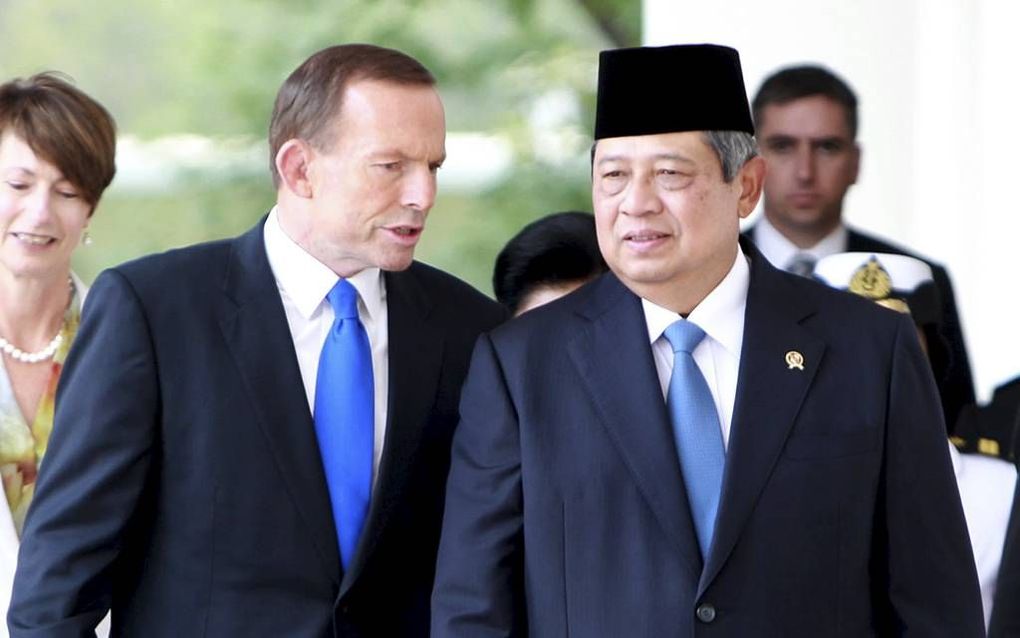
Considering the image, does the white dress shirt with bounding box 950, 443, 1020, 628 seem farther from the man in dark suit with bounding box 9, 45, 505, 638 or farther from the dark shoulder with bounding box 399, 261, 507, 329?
the man in dark suit with bounding box 9, 45, 505, 638

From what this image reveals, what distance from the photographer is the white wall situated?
6402mm

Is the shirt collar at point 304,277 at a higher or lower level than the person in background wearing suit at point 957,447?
higher

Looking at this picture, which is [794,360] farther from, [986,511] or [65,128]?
[65,128]

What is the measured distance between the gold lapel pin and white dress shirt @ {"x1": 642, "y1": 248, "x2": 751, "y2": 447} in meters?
0.07

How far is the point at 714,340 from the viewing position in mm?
3039

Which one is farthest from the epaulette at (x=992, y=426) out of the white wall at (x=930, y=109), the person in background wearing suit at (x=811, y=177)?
the white wall at (x=930, y=109)

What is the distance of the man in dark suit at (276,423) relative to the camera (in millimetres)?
3107

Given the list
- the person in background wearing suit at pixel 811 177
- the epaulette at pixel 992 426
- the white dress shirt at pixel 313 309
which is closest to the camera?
the white dress shirt at pixel 313 309

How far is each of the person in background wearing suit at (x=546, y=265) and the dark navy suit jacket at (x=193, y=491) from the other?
750 mm

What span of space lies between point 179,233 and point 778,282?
18.4 ft

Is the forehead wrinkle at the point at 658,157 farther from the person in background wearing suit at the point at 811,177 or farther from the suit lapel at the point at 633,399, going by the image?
the person in background wearing suit at the point at 811,177

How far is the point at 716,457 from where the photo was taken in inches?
116

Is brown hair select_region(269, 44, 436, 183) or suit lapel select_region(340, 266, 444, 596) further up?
brown hair select_region(269, 44, 436, 183)

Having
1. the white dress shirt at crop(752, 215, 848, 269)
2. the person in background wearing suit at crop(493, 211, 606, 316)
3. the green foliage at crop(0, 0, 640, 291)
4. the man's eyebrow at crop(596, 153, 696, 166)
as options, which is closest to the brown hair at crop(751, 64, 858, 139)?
the white dress shirt at crop(752, 215, 848, 269)
